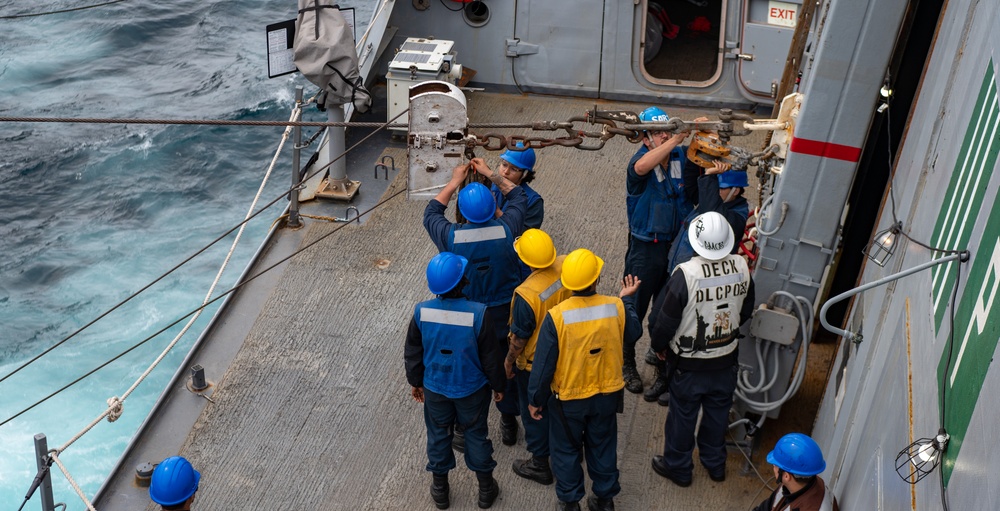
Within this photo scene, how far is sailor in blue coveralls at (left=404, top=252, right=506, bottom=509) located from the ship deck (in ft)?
1.43

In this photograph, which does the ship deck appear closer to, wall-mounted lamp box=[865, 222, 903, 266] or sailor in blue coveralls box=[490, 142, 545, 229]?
sailor in blue coveralls box=[490, 142, 545, 229]

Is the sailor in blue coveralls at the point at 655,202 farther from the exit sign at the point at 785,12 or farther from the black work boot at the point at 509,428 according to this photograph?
the exit sign at the point at 785,12

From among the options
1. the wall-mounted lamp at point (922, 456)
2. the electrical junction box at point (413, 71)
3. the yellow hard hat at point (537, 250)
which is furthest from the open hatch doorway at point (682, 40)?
the wall-mounted lamp at point (922, 456)

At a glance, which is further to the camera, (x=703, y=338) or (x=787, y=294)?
(x=787, y=294)

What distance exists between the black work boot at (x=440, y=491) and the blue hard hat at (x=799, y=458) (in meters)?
1.83

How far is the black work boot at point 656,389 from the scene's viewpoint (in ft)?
19.6

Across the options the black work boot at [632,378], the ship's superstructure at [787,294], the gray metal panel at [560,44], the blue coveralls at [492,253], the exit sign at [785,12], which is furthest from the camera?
the gray metal panel at [560,44]

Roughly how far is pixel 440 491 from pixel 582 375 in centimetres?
110

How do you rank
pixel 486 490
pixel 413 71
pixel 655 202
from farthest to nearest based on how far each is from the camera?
pixel 413 71 < pixel 655 202 < pixel 486 490

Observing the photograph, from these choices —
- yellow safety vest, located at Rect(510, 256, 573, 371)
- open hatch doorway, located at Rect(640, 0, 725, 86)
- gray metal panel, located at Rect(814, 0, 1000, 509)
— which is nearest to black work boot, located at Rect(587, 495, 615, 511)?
yellow safety vest, located at Rect(510, 256, 573, 371)

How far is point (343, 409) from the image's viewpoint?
5832 millimetres

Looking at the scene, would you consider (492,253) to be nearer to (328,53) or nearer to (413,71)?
(328,53)

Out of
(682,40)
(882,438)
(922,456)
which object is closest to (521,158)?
(882,438)

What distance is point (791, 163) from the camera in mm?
4824
